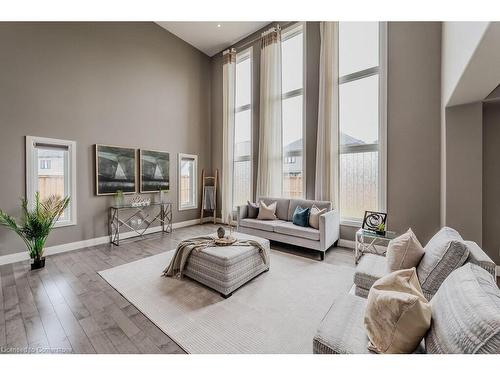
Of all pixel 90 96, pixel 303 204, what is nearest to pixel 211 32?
pixel 90 96

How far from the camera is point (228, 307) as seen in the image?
2172mm

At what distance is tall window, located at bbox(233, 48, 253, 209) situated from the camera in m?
5.63

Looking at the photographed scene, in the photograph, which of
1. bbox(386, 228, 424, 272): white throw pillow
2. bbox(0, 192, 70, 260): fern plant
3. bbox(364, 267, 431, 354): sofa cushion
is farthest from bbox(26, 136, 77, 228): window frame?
bbox(386, 228, 424, 272): white throw pillow

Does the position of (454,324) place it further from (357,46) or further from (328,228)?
(357,46)

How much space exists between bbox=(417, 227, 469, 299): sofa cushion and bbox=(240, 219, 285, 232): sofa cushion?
2.56 meters

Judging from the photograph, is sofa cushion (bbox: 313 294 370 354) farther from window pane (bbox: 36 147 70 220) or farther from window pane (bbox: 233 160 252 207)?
window pane (bbox: 36 147 70 220)

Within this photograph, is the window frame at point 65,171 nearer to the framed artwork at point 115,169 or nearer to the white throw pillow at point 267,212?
the framed artwork at point 115,169

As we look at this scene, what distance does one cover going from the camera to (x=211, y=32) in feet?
17.6

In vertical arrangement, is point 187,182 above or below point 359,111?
below

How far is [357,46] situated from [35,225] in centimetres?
607

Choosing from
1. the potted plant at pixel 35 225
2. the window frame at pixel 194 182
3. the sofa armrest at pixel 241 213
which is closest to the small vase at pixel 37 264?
the potted plant at pixel 35 225

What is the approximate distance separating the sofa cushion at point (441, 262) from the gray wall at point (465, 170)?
1.69 meters

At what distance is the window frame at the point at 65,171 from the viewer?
337 centimetres
